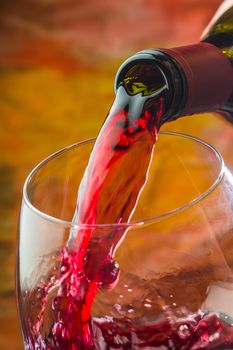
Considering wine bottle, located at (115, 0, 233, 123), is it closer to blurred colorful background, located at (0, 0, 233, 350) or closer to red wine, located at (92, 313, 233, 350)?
red wine, located at (92, 313, 233, 350)

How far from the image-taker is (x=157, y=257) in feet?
1.83

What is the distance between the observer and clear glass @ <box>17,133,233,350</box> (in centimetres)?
54

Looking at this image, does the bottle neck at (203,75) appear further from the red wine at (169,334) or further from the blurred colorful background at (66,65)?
the blurred colorful background at (66,65)

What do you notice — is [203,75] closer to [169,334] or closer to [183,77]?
[183,77]

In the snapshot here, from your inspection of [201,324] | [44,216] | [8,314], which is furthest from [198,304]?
[8,314]

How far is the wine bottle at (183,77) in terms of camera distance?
59cm

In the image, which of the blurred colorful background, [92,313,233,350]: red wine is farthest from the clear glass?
the blurred colorful background

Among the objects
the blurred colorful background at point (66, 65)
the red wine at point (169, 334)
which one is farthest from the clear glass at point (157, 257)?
the blurred colorful background at point (66, 65)

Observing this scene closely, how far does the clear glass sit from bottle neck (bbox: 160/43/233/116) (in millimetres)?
33

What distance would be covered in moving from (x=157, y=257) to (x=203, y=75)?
0.48ft

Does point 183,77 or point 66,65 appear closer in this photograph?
point 183,77

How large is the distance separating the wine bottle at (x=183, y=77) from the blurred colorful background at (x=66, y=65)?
1.79 feet

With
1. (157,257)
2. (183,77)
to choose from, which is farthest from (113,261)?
(183,77)

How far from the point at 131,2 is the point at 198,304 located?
77cm
